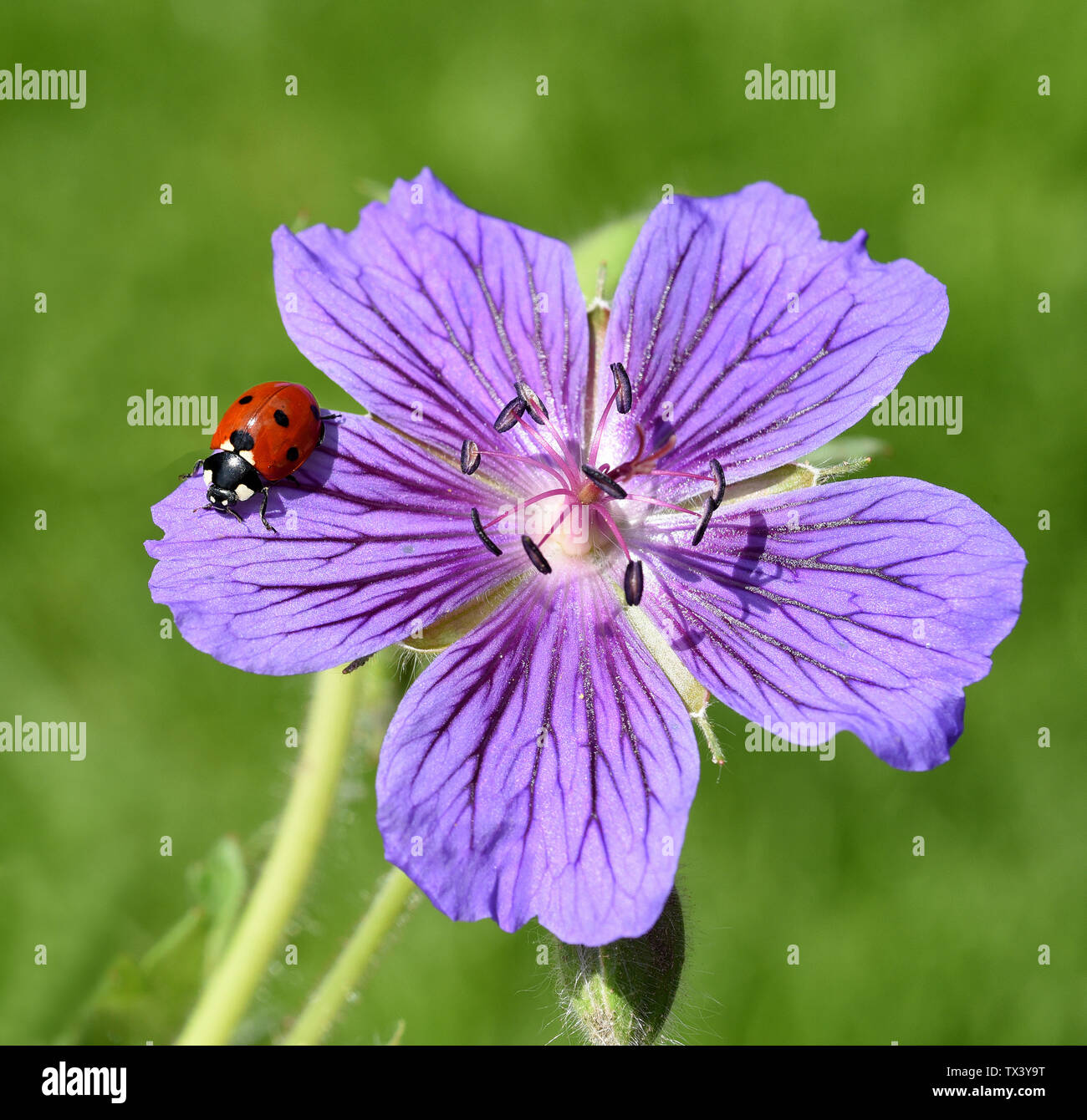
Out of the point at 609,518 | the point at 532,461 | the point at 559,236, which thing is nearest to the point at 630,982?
the point at 609,518

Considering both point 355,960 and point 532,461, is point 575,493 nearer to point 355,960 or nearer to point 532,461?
point 532,461

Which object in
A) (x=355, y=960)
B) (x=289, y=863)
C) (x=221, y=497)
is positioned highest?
(x=221, y=497)

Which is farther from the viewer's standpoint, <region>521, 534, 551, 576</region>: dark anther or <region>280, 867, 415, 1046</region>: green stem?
<region>280, 867, 415, 1046</region>: green stem

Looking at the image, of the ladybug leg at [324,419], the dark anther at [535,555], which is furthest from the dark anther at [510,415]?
the ladybug leg at [324,419]

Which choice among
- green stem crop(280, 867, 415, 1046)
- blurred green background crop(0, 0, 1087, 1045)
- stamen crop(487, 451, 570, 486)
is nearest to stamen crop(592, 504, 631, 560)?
stamen crop(487, 451, 570, 486)

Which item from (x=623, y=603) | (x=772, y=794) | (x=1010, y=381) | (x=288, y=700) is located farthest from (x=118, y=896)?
(x=1010, y=381)

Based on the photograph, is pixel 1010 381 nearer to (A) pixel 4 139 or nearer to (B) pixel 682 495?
(B) pixel 682 495

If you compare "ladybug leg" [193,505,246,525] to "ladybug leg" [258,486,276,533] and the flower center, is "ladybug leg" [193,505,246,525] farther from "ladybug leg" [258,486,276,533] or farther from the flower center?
the flower center

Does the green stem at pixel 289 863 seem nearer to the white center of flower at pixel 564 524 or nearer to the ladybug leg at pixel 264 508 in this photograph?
the white center of flower at pixel 564 524
